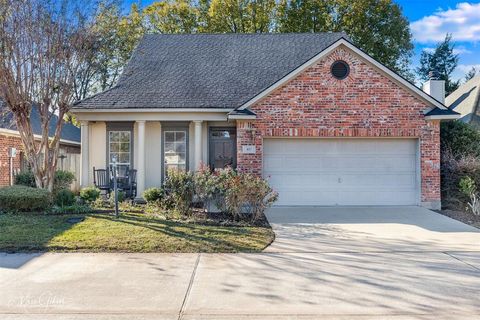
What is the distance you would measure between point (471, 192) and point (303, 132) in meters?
4.90

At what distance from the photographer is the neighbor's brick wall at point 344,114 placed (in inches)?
464

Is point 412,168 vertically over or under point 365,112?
under

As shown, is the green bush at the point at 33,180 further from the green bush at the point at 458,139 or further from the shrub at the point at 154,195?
the green bush at the point at 458,139

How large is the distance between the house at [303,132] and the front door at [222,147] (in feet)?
Answer: 0.11

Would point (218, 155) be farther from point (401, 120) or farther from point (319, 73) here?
point (401, 120)

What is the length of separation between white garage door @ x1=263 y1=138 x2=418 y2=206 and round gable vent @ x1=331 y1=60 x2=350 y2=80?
1.88 metres

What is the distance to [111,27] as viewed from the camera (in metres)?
12.3

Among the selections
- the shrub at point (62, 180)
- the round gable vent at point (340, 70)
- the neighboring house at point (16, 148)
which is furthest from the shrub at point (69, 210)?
the round gable vent at point (340, 70)

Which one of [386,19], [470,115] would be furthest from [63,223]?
[386,19]

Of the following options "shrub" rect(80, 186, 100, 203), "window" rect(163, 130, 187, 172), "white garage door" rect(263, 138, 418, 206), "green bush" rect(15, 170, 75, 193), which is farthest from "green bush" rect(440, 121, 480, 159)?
"green bush" rect(15, 170, 75, 193)

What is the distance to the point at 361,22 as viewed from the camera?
25.9 metres

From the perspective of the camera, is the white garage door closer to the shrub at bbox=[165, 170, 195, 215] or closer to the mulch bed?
the mulch bed

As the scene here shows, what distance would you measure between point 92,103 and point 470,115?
17.1 metres

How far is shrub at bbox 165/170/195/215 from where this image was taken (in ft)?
31.6
